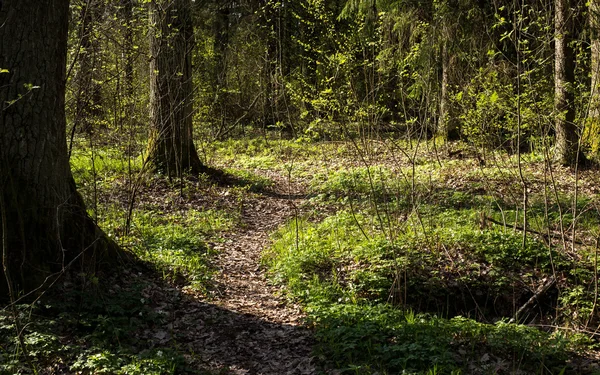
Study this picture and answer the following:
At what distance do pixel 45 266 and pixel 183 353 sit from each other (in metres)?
1.67

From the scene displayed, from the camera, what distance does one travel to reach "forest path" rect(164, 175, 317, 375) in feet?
14.6

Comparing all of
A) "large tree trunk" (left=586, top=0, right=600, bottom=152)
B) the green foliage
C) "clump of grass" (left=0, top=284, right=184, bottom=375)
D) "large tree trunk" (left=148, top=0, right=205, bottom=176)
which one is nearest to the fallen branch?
the green foliage

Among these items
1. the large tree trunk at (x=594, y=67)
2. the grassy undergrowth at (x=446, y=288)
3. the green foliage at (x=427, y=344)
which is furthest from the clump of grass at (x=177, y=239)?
the large tree trunk at (x=594, y=67)

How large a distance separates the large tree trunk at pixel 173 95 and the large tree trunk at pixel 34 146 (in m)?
4.68

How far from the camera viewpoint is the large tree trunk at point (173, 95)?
1007cm

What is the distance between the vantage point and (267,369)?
171 inches

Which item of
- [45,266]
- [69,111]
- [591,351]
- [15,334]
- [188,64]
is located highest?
[188,64]

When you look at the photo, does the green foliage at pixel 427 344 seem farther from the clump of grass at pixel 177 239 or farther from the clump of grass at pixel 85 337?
the clump of grass at pixel 177 239

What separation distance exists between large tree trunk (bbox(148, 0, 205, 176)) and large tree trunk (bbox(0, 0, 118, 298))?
4683 millimetres

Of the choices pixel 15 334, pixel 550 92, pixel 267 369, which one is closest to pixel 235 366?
pixel 267 369

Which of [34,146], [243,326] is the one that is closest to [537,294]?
[243,326]

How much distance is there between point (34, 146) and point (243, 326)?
2689 millimetres

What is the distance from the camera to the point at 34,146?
486 centimetres

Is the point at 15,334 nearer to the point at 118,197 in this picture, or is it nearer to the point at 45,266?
the point at 45,266
